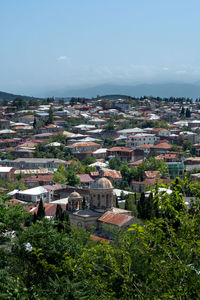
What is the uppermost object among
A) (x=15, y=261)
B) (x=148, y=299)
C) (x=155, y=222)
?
(x=155, y=222)

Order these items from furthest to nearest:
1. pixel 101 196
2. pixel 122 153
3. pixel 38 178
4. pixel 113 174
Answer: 1. pixel 122 153
2. pixel 113 174
3. pixel 38 178
4. pixel 101 196

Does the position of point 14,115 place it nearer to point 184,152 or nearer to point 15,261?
point 184,152

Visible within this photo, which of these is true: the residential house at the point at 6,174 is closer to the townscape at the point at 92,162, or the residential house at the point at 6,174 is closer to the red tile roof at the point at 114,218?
the townscape at the point at 92,162

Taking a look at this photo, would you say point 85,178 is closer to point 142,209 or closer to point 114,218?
point 142,209

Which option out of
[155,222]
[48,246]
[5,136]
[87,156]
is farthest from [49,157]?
[155,222]

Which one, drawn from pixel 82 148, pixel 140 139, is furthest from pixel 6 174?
pixel 140 139

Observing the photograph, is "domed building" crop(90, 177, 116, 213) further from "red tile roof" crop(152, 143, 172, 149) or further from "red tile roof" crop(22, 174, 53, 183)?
"red tile roof" crop(152, 143, 172, 149)
